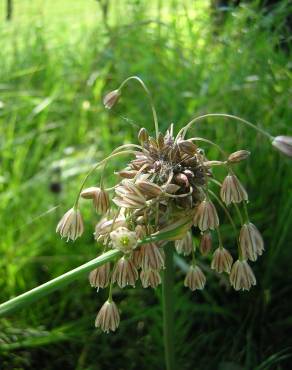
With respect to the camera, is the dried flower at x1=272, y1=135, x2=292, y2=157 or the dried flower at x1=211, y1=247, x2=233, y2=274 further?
the dried flower at x1=211, y1=247, x2=233, y2=274

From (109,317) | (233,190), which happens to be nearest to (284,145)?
(233,190)

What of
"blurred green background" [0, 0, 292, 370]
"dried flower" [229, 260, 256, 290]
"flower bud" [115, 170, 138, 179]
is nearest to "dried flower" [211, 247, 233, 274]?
"dried flower" [229, 260, 256, 290]

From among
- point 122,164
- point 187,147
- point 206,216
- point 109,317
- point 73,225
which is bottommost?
point 122,164

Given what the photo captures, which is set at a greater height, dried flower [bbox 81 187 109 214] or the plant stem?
dried flower [bbox 81 187 109 214]

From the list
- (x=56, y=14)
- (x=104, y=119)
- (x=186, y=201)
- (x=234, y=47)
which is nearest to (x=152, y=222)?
(x=186, y=201)

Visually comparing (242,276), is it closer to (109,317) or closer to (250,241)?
(250,241)

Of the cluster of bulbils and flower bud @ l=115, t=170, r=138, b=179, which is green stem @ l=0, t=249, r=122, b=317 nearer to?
the cluster of bulbils

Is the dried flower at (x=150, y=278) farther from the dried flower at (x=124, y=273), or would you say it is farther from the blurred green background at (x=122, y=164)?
the blurred green background at (x=122, y=164)
